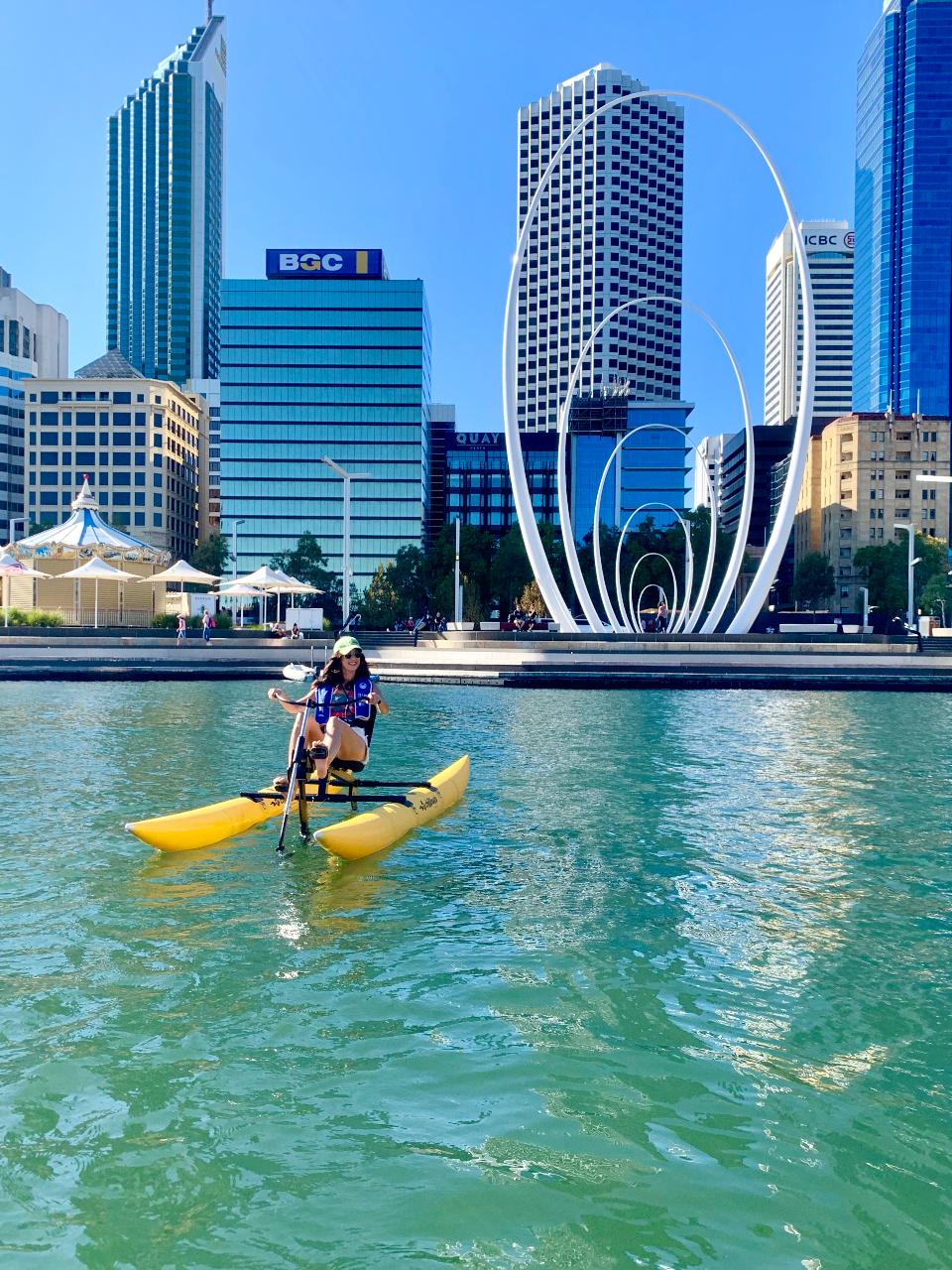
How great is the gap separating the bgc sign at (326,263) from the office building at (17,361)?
38.3 m

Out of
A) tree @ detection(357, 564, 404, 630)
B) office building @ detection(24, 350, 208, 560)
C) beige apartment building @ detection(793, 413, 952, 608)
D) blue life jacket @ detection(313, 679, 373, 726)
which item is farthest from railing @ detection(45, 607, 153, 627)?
beige apartment building @ detection(793, 413, 952, 608)

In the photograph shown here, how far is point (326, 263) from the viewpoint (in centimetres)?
13712

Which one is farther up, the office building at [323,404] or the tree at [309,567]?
the office building at [323,404]

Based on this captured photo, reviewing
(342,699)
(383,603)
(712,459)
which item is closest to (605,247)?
(712,459)

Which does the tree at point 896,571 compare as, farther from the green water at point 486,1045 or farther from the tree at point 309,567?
the green water at point 486,1045

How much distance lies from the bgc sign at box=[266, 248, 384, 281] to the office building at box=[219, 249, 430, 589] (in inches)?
4.8

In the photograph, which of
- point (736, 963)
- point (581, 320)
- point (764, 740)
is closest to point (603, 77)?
point (581, 320)

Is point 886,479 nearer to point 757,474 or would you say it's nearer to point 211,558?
point 757,474

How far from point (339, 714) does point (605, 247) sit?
176019 millimetres

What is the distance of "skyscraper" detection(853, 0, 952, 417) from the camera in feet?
563

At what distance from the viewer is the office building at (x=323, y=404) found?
136 metres

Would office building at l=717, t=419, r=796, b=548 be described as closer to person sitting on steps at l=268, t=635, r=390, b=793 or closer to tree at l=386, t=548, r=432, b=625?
tree at l=386, t=548, r=432, b=625

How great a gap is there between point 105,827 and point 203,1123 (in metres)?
6.29

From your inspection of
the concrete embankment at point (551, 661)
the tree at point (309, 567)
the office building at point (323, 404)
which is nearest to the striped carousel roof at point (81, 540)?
the concrete embankment at point (551, 661)
